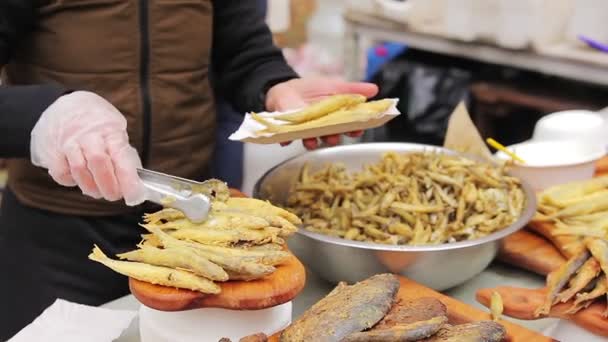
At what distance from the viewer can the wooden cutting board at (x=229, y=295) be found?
1082 millimetres

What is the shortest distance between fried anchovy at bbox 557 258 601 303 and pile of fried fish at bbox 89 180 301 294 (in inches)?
19.2

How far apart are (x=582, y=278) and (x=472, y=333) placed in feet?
1.13

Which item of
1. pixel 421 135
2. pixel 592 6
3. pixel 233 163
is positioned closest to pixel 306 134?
pixel 233 163

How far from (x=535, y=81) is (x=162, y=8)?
249 cm

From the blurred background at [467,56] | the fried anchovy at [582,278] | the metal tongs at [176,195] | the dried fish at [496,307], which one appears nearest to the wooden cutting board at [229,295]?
the metal tongs at [176,195]

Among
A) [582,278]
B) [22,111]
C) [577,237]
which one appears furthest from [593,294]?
[22,111]

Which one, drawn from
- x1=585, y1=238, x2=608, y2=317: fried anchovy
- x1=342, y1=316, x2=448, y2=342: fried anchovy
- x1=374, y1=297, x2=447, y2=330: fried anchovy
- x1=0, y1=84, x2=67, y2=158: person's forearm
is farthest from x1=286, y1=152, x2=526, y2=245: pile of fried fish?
x1=0, y1=84, x2=67, y2=158: person's forearm

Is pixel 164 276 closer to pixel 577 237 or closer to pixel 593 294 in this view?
pixel 593 294

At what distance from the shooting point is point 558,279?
4.27 ft

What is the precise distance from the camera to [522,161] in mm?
1742

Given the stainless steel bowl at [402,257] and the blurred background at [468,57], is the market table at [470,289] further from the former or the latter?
the blurred background at [468,57]

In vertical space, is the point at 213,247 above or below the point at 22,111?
below

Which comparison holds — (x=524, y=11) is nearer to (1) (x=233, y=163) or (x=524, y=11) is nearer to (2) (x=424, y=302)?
(1) (x=233, y=163)

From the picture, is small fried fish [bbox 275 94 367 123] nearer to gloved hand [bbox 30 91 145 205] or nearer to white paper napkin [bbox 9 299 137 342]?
gloved hand [bbox 30 91 145 205]
